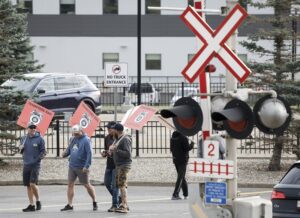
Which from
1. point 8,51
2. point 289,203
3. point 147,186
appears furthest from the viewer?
point 8,51

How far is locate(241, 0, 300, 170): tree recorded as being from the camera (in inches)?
888

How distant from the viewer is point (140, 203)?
1881 centimetres

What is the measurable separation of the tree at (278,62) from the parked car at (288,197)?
360 inches

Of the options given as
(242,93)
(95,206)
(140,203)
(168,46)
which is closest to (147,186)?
(140,203)

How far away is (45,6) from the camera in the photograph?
53.6 metres

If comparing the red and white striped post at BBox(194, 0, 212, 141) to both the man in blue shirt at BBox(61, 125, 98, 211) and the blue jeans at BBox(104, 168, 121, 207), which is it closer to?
the blue jeans at BBox(104, 168, 121, 207)

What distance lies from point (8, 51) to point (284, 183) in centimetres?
1192

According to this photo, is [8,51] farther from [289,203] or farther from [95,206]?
[289,203]

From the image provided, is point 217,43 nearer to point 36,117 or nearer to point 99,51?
point 36,117

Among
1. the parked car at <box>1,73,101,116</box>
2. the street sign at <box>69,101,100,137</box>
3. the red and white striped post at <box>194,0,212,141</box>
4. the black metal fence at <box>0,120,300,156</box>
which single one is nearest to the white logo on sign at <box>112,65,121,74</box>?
the black metal fence at <box>0,120,300,156</box>

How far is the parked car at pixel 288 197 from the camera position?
42.5 ft

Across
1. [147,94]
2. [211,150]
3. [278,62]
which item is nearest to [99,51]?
[147,94]

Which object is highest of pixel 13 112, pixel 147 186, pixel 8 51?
pixel 8 51

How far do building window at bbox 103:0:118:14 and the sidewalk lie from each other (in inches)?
1164
